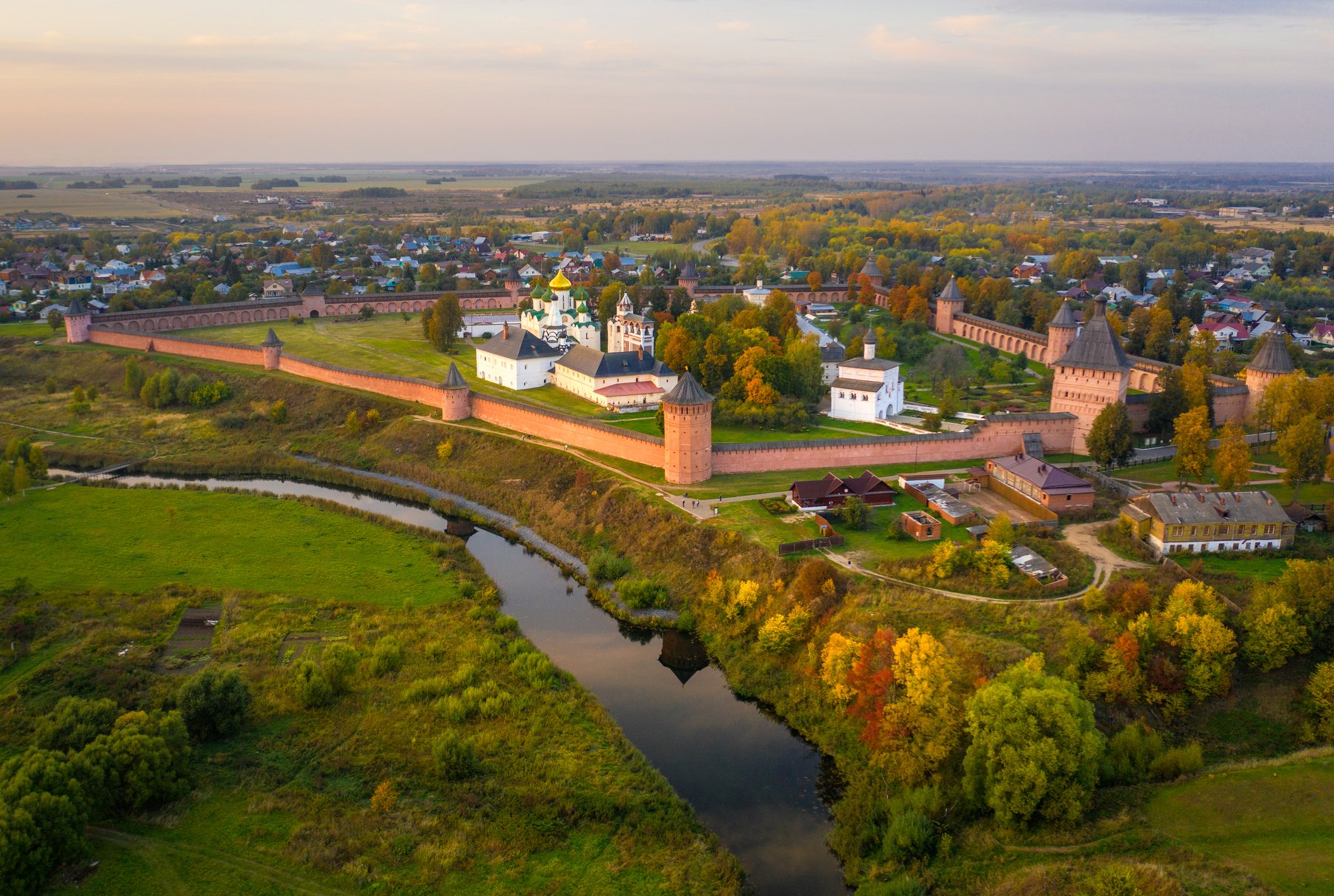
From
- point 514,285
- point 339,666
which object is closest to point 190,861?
point 339,666

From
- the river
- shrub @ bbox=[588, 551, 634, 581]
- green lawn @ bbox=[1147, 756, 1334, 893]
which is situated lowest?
the river

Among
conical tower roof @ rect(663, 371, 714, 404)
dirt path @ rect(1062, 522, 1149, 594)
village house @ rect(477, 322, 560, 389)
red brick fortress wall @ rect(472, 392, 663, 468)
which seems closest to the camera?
dirt path @ rect(1062, 522, 1149, 594)

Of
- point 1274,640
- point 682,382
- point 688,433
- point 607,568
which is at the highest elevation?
point 682,382

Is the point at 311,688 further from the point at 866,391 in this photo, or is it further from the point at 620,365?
the point at 866,391

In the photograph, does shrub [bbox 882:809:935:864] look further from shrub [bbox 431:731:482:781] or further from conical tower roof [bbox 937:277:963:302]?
conical tower roof [bbox 937:277:963:302]

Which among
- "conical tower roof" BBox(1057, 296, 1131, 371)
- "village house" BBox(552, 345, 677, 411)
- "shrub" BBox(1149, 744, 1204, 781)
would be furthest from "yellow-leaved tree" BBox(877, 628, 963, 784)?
"village house" BBox(552, 345, 677, 411)

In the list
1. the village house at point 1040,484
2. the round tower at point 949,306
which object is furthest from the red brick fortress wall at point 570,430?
the round tower at point 949,306

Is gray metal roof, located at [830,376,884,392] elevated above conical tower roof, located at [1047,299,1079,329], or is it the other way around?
conical tower roof, located at [1047,299,1079,329]
